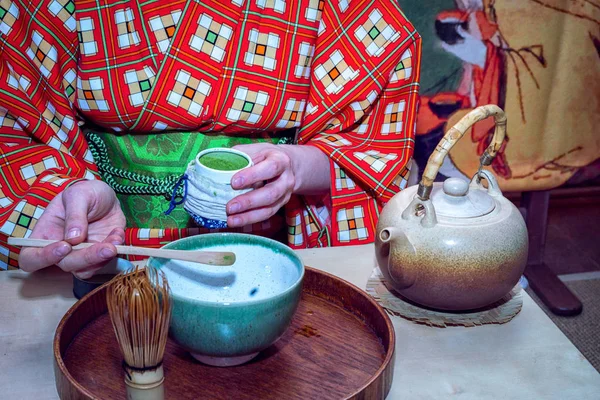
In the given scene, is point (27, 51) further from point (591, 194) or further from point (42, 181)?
point (591, 194)

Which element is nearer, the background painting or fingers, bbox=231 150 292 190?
fingers, bbox=231 150 292 190

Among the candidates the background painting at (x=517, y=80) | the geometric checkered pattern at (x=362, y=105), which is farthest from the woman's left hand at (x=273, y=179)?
the background painting at (x=517, y=80)

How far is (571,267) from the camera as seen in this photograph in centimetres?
224

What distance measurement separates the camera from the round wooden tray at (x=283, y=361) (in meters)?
0.68

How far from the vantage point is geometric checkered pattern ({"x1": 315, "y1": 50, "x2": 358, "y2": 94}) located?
1.17m

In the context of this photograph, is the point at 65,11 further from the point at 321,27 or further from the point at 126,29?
the point at 321,27

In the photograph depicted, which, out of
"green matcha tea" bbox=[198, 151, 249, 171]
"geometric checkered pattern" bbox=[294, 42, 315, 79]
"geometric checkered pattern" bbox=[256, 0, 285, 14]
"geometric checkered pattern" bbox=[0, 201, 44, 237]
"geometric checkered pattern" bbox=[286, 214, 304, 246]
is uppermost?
"geometric checkered pattern" bbox=[256, 0, 285, 14]

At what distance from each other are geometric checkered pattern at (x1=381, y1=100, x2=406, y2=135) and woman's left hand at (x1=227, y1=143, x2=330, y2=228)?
0.13 m

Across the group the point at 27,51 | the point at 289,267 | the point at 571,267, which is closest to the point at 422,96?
the point at 571,267

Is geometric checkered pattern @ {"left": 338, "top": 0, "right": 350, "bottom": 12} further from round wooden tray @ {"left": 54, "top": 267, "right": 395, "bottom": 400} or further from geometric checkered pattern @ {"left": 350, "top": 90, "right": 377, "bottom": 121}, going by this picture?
round wooden tray @ {"left": 54, "top": 267, "right": 395, "bottom": 400}

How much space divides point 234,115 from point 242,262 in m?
0.41

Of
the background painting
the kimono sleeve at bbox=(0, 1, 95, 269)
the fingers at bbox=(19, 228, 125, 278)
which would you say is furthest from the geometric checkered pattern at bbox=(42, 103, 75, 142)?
the background painting

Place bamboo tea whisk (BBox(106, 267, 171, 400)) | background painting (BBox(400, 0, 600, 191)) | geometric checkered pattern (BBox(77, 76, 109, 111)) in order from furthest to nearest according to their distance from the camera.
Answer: background painting (BBox(400, 0, 600, 191))
geometric checkered pattern (BBox(77, 76, 109, 111))
bamboo tea whisk (BBox(106, 267, 171, 400))

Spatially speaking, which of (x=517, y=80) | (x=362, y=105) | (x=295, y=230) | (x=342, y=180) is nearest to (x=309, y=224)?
Answer: (x=295, y=230)
